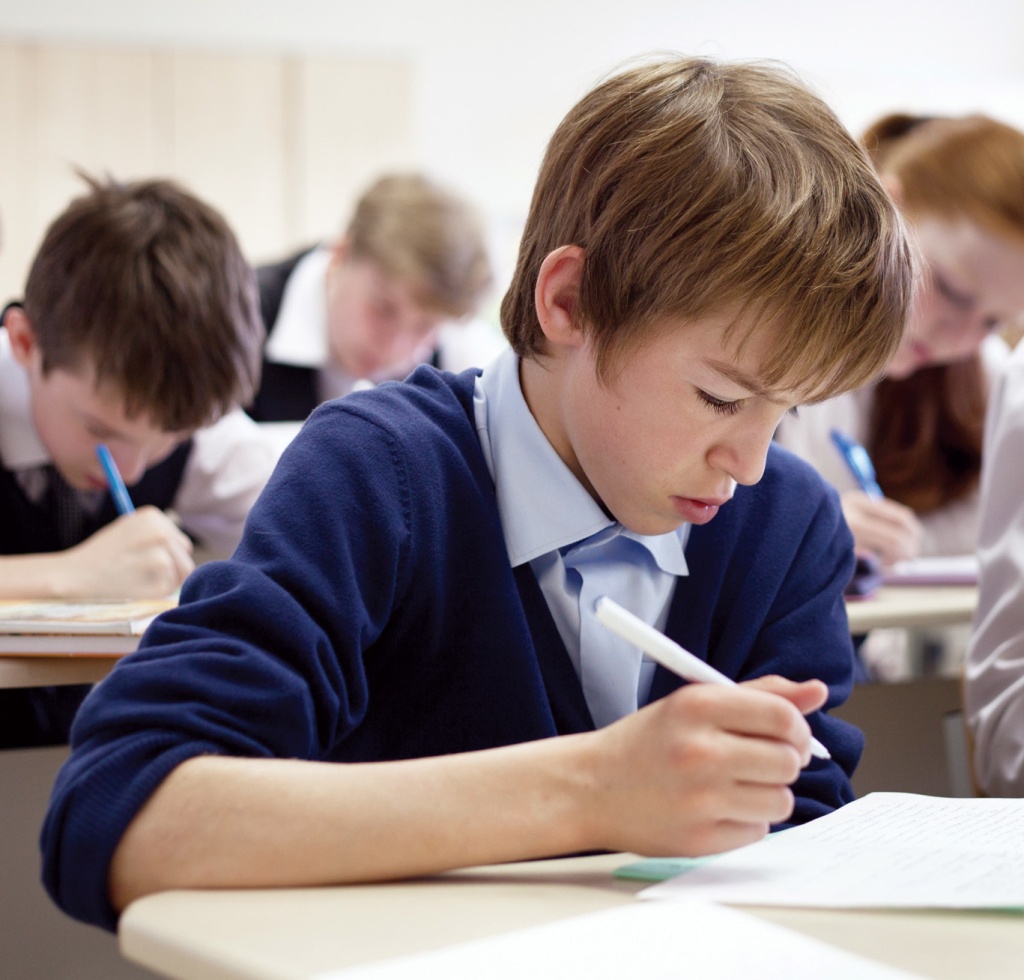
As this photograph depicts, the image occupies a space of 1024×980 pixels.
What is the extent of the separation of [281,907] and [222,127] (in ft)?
15.9

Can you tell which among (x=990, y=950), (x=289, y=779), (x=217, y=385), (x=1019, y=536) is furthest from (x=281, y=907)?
(x=217, y=385)

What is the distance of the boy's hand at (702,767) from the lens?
2.24ft

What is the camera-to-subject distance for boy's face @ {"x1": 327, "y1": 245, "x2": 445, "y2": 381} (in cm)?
277

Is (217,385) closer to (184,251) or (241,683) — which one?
(184,251)

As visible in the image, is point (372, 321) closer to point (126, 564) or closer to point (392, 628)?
point (126, 564)

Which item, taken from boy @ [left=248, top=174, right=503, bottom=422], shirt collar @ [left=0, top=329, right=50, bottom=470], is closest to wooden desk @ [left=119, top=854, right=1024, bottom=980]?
shirt collar @ [left=0, top=329, right=50, bottom=470]

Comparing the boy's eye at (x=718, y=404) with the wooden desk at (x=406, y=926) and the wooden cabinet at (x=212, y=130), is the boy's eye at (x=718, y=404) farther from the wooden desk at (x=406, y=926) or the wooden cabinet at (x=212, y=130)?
the wooden cabinet at (x=212, y=130)

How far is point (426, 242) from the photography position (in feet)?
9.10

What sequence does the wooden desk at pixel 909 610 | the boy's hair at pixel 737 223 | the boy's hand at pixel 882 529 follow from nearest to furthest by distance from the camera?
the boy's hair at pixel 737 223, the wooden desk at pixel 909 610, the boy's hand at pixel 882 529

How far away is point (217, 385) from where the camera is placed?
1700 millimetres

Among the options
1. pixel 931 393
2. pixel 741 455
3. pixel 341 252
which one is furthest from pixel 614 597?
pixel 341 252

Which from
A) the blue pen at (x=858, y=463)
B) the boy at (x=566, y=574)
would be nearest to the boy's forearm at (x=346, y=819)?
the boy at (x=566, y=574)

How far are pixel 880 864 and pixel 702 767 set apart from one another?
0.14 meters

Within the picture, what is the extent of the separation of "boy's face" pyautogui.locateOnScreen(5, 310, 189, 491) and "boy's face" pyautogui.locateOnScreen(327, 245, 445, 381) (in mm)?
987
